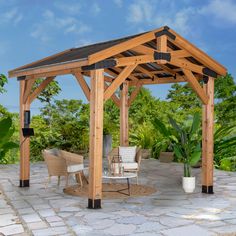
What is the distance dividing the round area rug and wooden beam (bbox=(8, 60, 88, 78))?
214cm

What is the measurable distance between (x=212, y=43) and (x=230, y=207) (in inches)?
650

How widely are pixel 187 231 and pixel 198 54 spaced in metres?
3.48

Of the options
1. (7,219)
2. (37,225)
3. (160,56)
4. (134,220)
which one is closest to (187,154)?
(160,56)

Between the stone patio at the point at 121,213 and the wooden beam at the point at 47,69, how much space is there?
210 cm

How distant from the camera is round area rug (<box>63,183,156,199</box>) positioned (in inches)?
261

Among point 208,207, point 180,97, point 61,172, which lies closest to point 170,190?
point 208,207

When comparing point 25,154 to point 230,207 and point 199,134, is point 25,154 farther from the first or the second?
point 199,134

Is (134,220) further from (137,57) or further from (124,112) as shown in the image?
(124,112)

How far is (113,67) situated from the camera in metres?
6.46

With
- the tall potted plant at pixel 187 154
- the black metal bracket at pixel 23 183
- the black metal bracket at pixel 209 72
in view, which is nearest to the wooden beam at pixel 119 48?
the black metal bracket at pixel 209 72

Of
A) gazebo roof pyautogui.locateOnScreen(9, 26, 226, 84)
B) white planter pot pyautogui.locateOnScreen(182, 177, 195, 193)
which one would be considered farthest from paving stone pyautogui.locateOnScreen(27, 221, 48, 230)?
white planter pot pyautogui.locateOnScreen(182, 177, 195, 193)

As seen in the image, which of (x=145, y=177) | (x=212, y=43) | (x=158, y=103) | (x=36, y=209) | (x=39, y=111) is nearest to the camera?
(x=36, y=209)

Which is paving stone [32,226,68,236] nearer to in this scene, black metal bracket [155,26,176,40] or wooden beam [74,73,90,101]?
wooden beam [74,73,90,101]

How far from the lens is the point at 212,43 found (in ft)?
69.3
